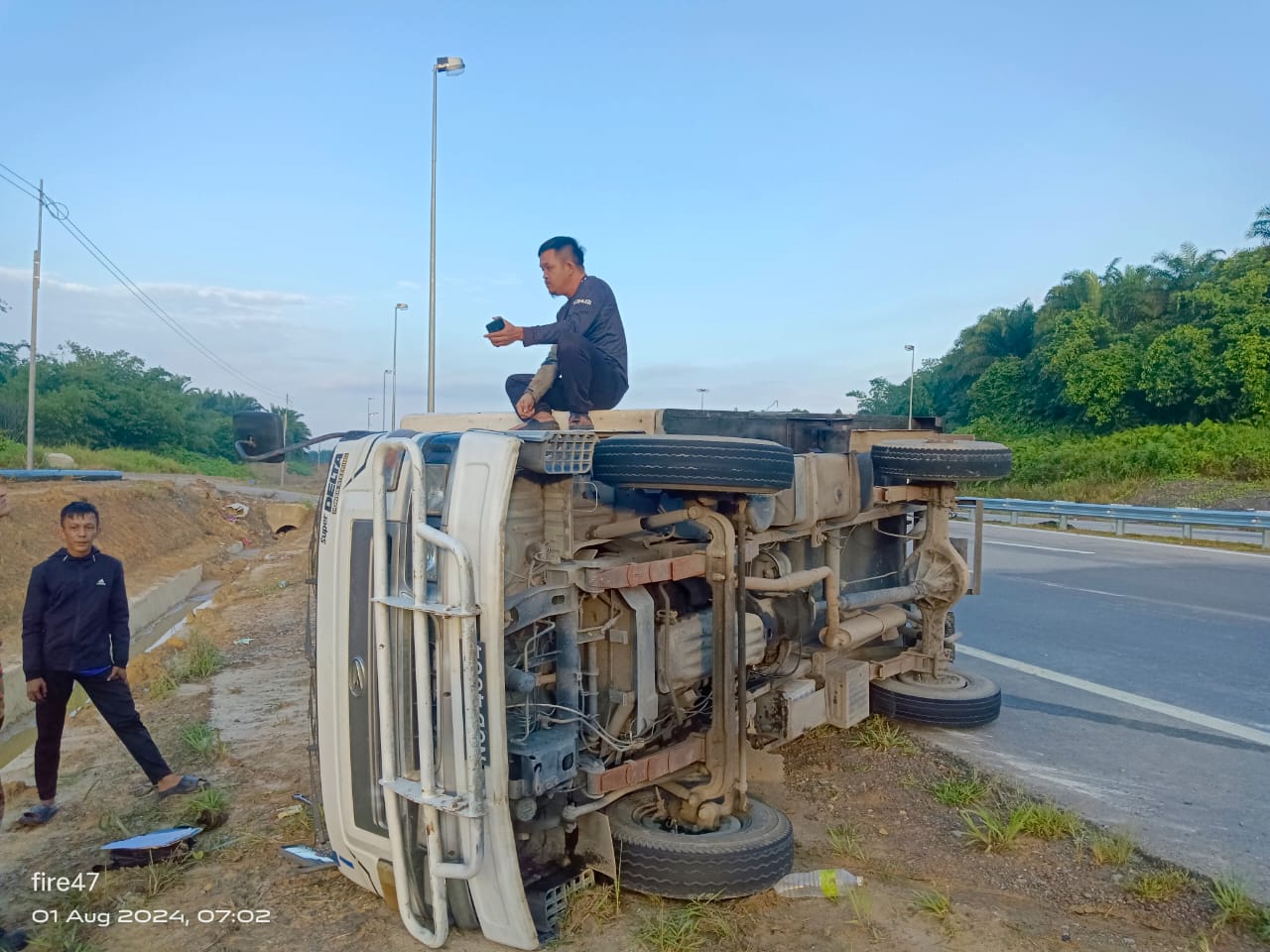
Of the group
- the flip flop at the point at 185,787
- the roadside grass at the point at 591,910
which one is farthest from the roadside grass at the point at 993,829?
the flip flop at the point at 185,787

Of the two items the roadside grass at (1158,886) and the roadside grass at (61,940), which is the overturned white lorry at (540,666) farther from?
the roadside grass at (1158,886)

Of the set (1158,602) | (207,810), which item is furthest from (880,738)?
(1158,602)

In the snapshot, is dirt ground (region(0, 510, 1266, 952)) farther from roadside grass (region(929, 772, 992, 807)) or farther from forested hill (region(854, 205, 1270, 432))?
forested hill (region(854, 205, 1270, 432))

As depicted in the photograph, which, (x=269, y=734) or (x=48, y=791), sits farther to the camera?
(x=269, y=734)

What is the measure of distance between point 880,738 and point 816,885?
6.04ft

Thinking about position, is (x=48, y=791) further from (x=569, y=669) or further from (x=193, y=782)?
(x=569, y=669)

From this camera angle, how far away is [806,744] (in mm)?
5336

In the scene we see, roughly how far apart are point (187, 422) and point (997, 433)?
4347cm

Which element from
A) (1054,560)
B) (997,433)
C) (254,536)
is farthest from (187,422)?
(1054,560)

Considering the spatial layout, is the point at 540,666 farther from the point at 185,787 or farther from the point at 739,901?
the point at 185,787

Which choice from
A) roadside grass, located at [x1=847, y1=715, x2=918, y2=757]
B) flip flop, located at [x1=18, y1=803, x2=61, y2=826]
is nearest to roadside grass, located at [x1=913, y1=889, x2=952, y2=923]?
roadside grass, located at [x1=847, y1=715, x2=918, y2=757]

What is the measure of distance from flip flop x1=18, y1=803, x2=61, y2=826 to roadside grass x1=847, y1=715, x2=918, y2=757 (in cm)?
441

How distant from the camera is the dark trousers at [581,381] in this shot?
4.44 meters

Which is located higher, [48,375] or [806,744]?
[48,375]
